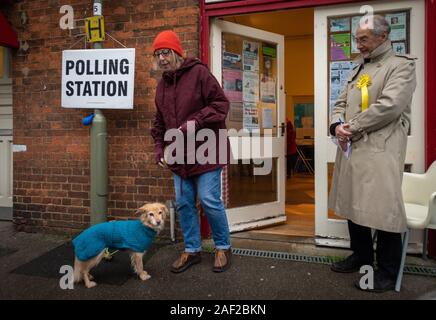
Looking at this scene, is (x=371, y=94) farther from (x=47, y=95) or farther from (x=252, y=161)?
(x=47, y=95)

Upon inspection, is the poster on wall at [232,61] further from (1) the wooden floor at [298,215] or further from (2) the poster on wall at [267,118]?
(1) the wooden floor at [298,215]

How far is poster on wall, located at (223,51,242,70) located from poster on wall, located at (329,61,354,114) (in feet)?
3.51

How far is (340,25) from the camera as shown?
152 inches

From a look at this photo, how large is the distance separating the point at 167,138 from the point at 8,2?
294 centimetres

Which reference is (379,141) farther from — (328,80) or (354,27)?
(354,27)

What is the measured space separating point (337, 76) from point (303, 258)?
71.0 inches

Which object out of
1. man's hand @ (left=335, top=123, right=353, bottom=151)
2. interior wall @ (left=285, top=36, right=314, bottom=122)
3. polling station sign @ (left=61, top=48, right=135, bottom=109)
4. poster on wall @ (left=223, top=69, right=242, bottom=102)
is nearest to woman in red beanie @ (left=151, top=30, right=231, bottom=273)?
polling station sign @ (left=61, top=48, right=135, bottom=109)

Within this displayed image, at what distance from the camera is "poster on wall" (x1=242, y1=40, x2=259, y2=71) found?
14.7 feet

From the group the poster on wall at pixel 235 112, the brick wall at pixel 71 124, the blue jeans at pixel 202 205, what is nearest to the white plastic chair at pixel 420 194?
the blue jeans at pixel 202 205

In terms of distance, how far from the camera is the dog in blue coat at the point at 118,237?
2891mm

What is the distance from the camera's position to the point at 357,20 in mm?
3777

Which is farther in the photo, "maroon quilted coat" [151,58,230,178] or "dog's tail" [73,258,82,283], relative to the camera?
"maroon quilted coat" [151,58,230,178]

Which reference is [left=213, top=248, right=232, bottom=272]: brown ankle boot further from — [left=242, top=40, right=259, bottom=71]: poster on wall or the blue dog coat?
[left=242, top=40, right=259, bottom=71]: poster on wall

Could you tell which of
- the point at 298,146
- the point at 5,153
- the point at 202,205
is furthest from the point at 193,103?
the point at 298,146
